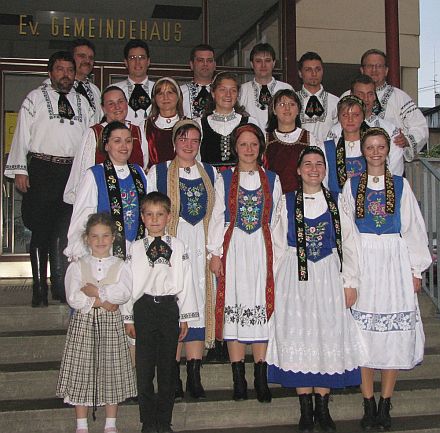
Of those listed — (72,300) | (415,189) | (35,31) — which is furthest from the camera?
(35,31)

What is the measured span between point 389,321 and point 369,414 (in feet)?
2.03

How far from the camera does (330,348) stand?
13.8ft

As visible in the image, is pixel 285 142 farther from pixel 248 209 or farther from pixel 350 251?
pixel 350 251

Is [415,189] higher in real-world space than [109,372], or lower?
higher

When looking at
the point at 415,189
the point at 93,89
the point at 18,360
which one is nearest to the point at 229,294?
the point at 18,360

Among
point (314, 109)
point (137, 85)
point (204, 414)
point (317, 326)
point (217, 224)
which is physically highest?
point (137, 85)

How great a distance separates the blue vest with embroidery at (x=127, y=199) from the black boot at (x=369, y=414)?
5.99ft

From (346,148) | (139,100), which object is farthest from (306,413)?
(139,100)

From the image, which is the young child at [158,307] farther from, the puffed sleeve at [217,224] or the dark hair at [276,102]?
the dark hair at [276,102]

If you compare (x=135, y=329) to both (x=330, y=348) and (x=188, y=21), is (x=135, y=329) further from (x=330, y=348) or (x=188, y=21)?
(x=188, y=21)

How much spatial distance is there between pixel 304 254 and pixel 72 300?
1.43 metres

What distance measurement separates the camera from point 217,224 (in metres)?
4.49

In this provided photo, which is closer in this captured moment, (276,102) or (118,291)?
(118,291)

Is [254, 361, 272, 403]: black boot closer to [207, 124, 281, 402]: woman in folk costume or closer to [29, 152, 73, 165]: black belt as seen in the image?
[207, 124, 281, 402]: woman in folk costume
